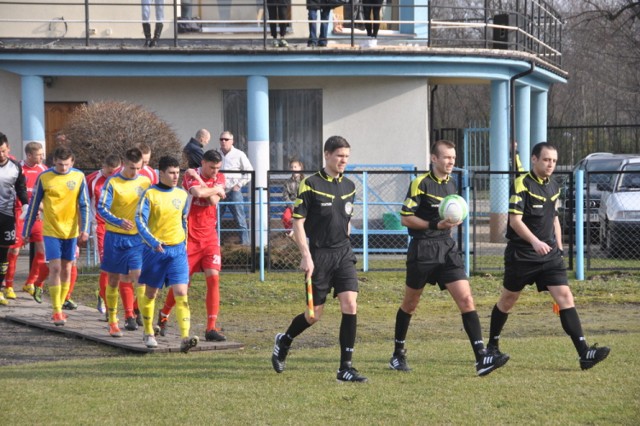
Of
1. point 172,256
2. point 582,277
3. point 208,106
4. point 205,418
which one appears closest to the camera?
point 205,418

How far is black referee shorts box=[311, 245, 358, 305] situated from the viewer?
9.38 m

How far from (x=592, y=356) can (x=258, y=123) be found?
1228cm

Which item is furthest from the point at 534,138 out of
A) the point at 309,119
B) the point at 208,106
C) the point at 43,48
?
the point at 43,48

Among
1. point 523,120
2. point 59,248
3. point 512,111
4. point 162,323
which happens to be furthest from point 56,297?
point 523,120

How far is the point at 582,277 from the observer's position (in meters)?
17.0

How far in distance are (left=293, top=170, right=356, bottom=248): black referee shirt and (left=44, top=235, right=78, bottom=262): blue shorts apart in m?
4.24

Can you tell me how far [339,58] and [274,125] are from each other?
2.55 m

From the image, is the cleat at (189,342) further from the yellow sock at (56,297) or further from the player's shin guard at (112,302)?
the yellow sock at (56,297)

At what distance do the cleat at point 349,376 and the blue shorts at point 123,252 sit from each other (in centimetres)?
359

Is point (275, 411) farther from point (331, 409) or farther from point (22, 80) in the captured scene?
point (22, 80)

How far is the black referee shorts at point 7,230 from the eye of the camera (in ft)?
45.5

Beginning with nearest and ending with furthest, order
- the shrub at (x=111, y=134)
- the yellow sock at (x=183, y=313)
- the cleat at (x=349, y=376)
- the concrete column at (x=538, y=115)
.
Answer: the cleat at (x=349, y=376) → the yellow sock at (x=183, y=313) → the shrub at (x=111, y=134) → the concrete column at (x=538, y=115)

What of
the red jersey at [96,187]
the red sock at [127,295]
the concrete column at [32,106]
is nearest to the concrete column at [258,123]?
the concrete column at [32,106]

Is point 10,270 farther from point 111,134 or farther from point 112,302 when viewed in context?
point 111,134
